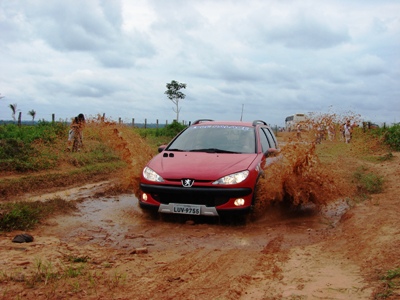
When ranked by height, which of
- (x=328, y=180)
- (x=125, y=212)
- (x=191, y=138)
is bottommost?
(x=125, y=212)

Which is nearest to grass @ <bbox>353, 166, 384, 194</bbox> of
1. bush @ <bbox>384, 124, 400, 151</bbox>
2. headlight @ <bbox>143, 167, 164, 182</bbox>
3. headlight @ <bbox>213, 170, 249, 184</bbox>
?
headlight @ <bbox>213, 170, 249, 184</bbox>

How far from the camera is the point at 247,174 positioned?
20.4 ft

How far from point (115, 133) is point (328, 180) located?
439cm

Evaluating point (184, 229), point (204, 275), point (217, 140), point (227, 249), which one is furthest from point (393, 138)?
point (204, 275)

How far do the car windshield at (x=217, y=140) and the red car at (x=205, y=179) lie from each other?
0.06 feet

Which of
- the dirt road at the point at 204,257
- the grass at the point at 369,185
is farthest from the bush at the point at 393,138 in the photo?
the dirt road at the point at 204,257

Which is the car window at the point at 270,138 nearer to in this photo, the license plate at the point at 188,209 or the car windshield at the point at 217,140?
the car windshield at the point at 217,140

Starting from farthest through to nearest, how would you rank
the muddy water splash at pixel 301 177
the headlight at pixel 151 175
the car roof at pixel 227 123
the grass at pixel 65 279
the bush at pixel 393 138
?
the bush at pixel 393 138 < the car roof at pixel 227 123 < the muddy water splash at pixel 301 177 < the headlight at pixel 151 175 < the grass at pixel 65 279

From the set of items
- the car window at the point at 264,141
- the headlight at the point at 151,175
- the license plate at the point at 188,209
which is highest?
the car window at the point at 264,141

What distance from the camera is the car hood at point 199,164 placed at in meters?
6.15

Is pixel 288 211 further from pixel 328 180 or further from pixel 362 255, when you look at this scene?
pixel 362 255

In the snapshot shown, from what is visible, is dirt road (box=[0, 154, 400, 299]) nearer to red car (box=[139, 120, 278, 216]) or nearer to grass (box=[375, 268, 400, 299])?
grass (box=[375, 268, 400, 299])

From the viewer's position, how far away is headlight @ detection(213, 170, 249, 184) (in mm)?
6074

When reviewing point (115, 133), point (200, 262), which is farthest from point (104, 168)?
point (200, 262)
